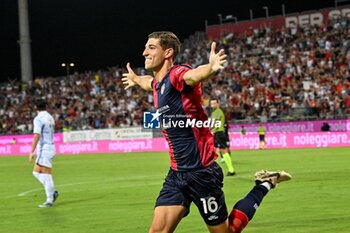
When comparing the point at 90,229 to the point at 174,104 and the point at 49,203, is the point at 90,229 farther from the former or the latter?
the point at 174,104

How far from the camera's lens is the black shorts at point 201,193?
6719mm

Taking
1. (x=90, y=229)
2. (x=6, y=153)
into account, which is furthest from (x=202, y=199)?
(x=6, y=153)

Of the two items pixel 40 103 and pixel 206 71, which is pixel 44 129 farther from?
pixel 206 71

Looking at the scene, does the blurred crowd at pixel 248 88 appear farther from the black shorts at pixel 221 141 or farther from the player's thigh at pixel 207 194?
the player's thigh at pixel 207 194

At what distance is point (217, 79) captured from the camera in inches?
1839

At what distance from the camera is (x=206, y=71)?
20.5 ft

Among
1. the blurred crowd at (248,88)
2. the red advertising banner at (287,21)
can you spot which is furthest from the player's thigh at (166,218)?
the red advertising banner at (287,21)

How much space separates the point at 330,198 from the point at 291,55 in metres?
32.4

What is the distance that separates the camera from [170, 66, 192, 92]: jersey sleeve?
6527 millimetres

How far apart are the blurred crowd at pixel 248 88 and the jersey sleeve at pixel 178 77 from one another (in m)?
30.7

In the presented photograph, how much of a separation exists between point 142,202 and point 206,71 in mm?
8543

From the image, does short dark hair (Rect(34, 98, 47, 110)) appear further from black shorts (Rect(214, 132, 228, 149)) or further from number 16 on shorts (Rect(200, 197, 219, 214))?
number 16 on shorts (Rect(200, 197, 219, 214))

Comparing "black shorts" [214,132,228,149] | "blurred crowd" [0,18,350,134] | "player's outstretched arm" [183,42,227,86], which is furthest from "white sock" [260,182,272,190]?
"blurred crowd" [0,18,350,134]

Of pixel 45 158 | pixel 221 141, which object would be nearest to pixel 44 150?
pixel 45 158
